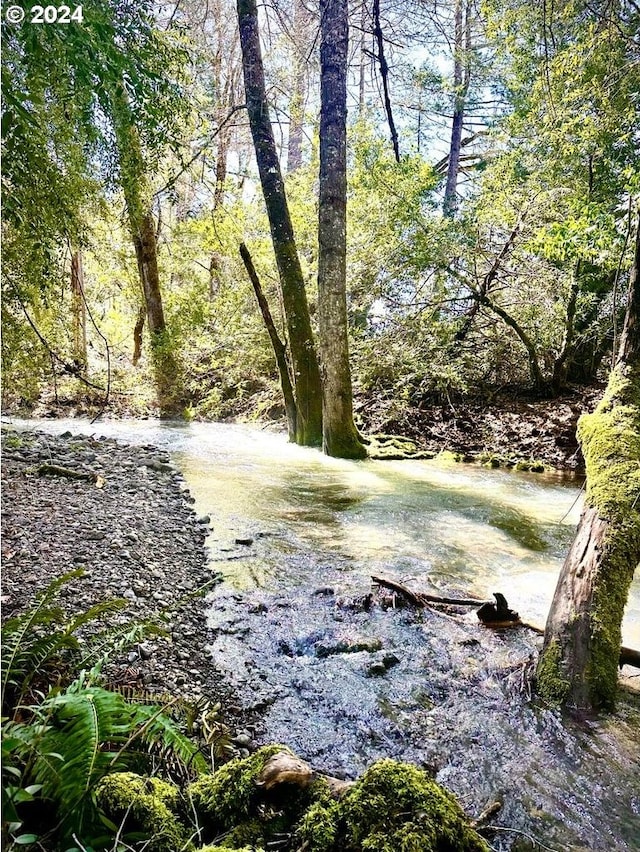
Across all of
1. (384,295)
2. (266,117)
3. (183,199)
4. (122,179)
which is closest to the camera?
(122,179)

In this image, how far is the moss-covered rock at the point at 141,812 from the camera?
135 cm

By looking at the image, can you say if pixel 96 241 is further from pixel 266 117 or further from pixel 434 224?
pixel 434 224

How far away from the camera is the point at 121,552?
386cm

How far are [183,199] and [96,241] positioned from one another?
216 inches

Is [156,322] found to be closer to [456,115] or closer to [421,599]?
[456,115]

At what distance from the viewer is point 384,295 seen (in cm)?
1241

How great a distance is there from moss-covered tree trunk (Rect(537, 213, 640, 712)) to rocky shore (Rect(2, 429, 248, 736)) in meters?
1.66

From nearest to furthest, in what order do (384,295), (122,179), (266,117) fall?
(122,179) → (266,117) → (384,295)

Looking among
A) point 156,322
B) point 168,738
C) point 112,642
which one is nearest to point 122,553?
point 112,642

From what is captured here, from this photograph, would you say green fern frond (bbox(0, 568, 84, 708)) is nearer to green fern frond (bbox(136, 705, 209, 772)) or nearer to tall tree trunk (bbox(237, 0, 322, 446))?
green fern frond (bbox(136, 705, 209, 772))

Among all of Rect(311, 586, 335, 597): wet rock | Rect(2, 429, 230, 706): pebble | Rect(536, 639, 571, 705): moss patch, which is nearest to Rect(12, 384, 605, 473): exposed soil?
Rect(2, 429, 230, 706): pebble

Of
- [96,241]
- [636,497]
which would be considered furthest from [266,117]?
[636,497]

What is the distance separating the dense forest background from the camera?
3570 mm

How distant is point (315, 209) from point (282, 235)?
5.08 metres
